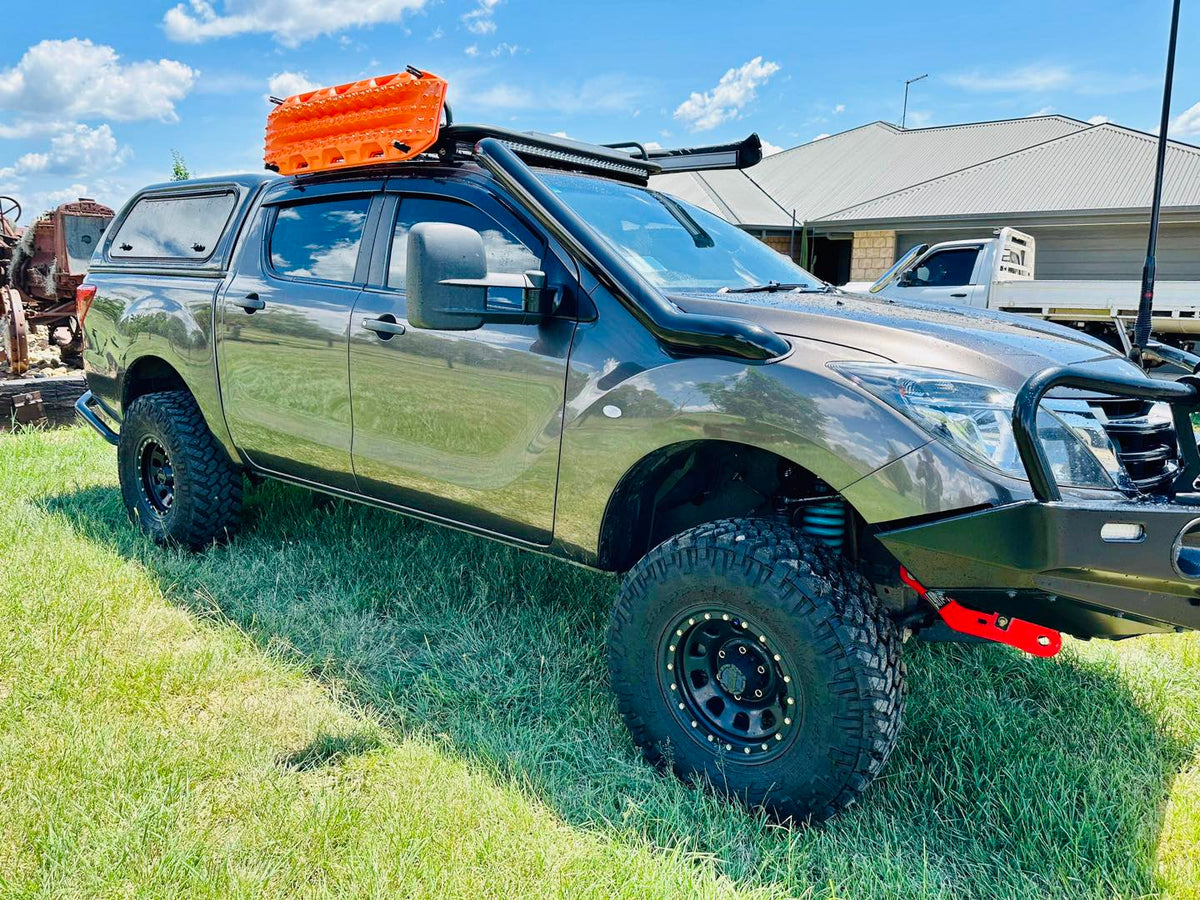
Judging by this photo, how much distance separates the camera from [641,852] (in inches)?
87.7

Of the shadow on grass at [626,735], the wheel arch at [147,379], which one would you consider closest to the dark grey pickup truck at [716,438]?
the shadow on grass at [626,735]

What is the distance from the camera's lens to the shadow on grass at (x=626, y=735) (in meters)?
2.31

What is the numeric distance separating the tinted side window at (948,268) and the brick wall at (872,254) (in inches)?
239

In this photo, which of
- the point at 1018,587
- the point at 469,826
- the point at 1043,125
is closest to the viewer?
the point at 1018,587

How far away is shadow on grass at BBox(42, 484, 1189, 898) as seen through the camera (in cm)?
231

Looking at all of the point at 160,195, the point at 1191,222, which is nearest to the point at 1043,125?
the point at 1191,222

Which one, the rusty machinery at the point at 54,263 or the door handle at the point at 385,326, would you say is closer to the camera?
the door handle at the point at 385,326

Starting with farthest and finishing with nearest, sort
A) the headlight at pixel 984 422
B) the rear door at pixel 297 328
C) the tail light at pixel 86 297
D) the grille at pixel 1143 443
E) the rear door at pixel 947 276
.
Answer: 1. the rear door at pixel 947 276
2. the tail light at pixel 86 297
3. the rear door at pixel 297 328
4. the grille at pixel 1143 443
5. the headlight at pixel 984 422

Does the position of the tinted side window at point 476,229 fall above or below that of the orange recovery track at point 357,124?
below

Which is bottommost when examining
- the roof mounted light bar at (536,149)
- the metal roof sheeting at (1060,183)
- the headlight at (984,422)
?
the headlight at (984,422)

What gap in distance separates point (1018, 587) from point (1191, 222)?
14.6 meters

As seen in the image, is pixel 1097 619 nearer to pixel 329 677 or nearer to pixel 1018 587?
pixel 1018 587

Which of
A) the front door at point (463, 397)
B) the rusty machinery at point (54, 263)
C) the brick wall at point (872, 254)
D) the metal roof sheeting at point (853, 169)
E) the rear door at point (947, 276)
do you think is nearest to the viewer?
the front door at point (463, 397)

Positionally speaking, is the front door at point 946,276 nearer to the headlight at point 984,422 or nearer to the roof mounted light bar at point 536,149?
the roof mounted light bar at point 536,149
